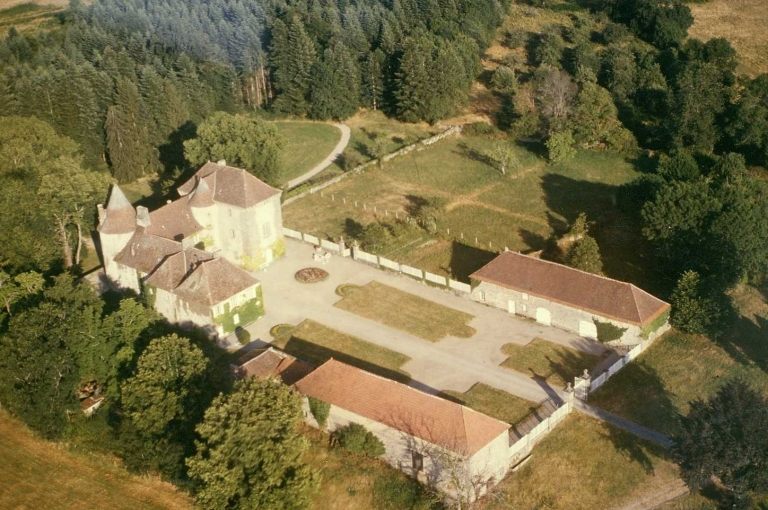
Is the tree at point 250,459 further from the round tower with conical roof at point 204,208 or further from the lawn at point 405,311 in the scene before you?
the round tower with conical roof at point 204,208

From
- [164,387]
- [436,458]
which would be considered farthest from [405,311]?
[164,387]

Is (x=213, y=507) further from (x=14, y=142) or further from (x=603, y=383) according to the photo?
(x=14, y=142)

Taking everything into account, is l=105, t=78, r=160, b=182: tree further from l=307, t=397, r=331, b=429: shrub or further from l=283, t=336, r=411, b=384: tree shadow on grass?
l=307, t=397, r=331, b=429: shrub

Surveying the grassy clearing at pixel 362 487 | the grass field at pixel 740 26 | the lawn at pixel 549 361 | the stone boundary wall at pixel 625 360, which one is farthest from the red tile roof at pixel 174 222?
the grass field at pixel 740 26

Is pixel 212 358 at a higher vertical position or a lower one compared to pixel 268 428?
lower

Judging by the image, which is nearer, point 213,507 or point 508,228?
point 213,507

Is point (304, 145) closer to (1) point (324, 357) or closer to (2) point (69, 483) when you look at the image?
(1) point (324, 357)

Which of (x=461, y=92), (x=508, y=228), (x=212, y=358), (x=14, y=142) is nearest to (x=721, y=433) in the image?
(x=212, y=358)
